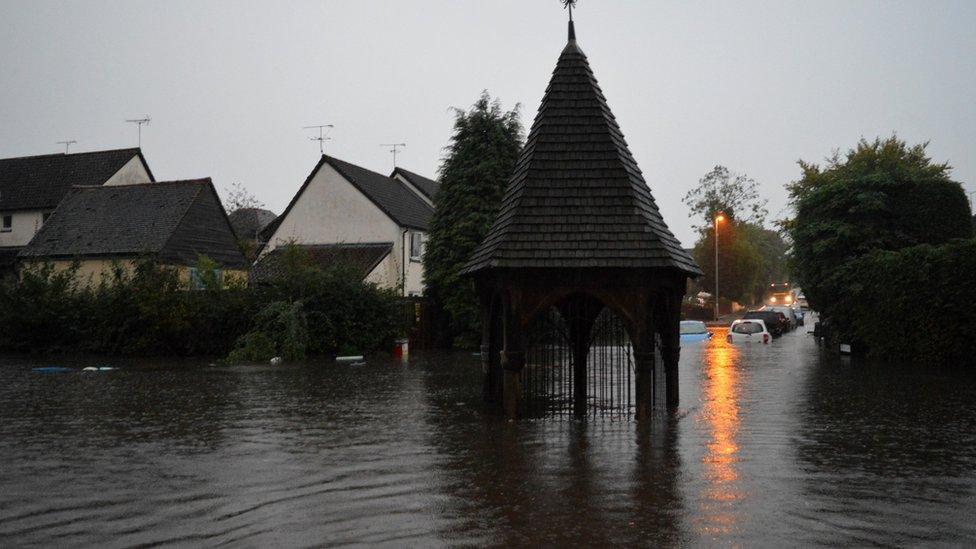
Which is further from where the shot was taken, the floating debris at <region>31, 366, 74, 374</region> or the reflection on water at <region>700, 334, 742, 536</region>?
the floating debris at <region>31, 366, 74, 374</region>

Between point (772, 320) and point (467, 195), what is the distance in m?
26.8

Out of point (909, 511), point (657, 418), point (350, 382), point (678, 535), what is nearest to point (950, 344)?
point (657, 418)

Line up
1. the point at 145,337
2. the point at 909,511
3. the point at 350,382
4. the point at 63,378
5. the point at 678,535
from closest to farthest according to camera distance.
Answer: the point at 678,535 → the point at 909,511 → the point at 350,382 → the point at 63,378 → the point at 145,337

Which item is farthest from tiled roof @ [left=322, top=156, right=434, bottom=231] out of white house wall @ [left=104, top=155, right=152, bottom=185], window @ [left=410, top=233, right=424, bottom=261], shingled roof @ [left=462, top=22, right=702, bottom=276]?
shingled roof @ [left=462, top=22, right=702, bottom=276]

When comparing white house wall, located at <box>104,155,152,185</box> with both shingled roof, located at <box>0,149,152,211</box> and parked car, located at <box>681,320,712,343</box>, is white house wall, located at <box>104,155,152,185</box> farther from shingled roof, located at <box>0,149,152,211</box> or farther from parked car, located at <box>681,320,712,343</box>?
parked car, located at <box>681,320,712,343</box>

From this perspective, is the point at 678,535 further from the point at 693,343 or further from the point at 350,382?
the point at 693,343

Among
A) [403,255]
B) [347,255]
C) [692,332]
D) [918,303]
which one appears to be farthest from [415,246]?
[918,303]

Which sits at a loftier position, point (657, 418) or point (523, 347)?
point (523, 347)

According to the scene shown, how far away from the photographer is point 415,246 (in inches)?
1780

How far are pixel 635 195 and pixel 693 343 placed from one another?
94.9ft

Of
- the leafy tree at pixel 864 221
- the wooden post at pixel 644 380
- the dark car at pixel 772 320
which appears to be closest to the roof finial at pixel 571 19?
the wooden post at pixel 644 380

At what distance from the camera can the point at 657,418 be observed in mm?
13570

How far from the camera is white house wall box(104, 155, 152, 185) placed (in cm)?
5091

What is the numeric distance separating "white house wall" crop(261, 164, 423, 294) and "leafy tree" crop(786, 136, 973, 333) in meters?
19.1
